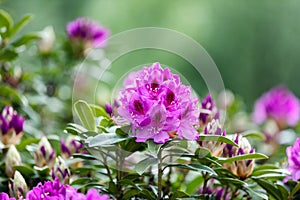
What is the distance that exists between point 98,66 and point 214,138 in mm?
1140

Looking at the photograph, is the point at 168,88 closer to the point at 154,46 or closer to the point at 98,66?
the point at 154,46

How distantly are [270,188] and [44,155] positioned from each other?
1.88ft

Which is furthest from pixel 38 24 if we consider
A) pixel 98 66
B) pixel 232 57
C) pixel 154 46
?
pixel 154 46

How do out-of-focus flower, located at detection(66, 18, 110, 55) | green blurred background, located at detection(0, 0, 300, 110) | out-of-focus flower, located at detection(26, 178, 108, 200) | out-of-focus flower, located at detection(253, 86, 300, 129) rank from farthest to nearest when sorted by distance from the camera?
green blurred background, located at detection(0, 0, 300, 110)
out-of-focus flower, located at detection(253, 86, 300, 129)
out-of-focus flower, located at detection(66, 18, 110, 55)
out-of-focus flower, located at detection(26, 178, 108, 200)

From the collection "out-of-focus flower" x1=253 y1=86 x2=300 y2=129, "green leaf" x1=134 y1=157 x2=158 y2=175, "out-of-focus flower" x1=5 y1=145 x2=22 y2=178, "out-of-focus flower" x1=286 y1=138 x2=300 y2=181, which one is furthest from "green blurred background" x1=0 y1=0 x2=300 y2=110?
"green leaf" x1=134 y1=157 x2=158 y2=175

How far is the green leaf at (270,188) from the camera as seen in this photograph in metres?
1.31

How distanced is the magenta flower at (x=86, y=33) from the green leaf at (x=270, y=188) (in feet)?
3.26

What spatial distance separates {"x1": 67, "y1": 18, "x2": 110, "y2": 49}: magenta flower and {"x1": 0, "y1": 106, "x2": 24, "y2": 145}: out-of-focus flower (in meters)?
0.67

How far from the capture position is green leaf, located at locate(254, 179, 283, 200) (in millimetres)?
1306

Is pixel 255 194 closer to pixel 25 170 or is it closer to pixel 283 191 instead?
pixel 283 191

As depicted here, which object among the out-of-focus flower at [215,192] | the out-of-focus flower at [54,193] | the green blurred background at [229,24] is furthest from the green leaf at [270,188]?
the green blurred background at [229,24]

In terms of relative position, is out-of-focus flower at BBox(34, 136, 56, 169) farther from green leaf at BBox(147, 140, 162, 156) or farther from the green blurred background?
the green blurred background

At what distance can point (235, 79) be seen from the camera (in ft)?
18.5

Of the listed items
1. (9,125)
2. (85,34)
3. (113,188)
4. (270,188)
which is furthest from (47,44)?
(270,188)
